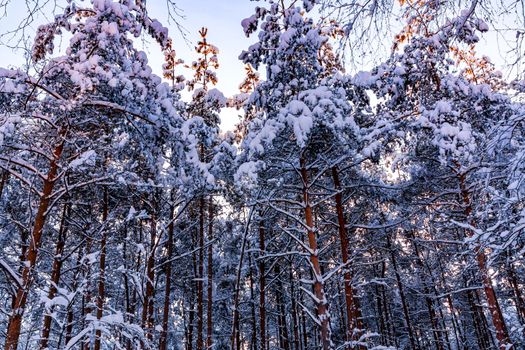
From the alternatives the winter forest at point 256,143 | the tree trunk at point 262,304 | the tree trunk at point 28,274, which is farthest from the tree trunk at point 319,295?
the tree trunk at point 28,274

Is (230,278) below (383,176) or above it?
below

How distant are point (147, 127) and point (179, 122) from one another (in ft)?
2.92

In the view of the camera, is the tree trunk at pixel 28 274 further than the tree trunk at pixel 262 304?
No

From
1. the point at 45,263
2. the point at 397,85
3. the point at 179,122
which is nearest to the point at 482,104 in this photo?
the point at 397,85

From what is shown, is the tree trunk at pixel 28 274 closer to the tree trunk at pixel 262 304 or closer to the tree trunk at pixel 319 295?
the tree trunk at pixel 319 295

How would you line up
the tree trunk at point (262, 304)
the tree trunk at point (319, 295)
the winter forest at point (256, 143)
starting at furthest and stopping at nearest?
1. the tree trunk at point (262, 304)
2. the tree trunk at point (319, 295)
3. the winter forest at point (256, 143)

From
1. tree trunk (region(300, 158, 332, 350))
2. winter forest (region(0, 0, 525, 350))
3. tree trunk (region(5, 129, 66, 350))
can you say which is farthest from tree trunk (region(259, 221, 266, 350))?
tree trunk (region(5, 129, 66, 350))

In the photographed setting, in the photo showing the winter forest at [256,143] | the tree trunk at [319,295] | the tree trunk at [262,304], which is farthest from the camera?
the tree trunk at [262,304]

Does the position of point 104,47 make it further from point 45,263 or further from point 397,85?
point 45,263

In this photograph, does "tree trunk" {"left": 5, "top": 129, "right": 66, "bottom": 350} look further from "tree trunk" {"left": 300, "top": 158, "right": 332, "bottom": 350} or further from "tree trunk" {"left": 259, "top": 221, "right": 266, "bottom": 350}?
"tree trunk" {"left": 259, "top": 221, "right": 266, "bottom": 350}

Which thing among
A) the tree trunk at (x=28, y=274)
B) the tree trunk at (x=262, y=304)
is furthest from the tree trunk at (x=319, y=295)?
the tree trunk at (x=28, y=274)

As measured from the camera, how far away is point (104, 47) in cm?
653

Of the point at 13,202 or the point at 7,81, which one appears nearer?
the point at 7,81

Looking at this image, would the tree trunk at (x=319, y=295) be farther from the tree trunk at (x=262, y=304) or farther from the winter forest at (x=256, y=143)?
the tree trunk at (x=262, y=304)
